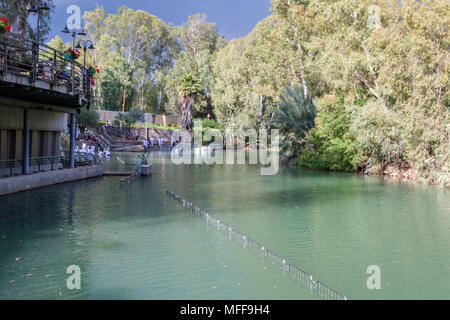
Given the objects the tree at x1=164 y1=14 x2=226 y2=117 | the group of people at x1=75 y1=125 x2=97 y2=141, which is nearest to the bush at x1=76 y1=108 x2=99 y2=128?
the group of people at x1=75 y1=125 x2=97 y2=141

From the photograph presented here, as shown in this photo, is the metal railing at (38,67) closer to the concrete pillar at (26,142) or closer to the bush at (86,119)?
the concrete pillar at (26,142)

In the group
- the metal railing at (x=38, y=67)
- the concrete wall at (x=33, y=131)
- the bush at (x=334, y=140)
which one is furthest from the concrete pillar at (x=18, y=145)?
the bush at (x=334, y=140)

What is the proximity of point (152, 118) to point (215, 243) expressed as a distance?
72062 millimetres

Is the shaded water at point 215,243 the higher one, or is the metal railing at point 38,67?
the metal railing at point 38,67

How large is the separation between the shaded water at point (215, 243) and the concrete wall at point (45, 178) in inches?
25.9

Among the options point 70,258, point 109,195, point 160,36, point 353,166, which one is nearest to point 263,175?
point 353,166

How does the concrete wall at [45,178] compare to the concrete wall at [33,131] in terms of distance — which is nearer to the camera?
the concrete wall at [45,178]

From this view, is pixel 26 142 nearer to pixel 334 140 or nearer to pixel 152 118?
pixel 334 140

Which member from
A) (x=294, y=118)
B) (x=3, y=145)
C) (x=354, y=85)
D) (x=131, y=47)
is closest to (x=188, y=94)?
(x=131, y=47)

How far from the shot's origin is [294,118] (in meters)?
39.5

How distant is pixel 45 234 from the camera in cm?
1266

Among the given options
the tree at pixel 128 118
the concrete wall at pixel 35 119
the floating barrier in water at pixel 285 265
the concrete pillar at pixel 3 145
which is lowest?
the floating barrier in water at pixel 285 265

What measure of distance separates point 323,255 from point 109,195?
38.6ft

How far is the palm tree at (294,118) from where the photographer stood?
3900 centimetres
